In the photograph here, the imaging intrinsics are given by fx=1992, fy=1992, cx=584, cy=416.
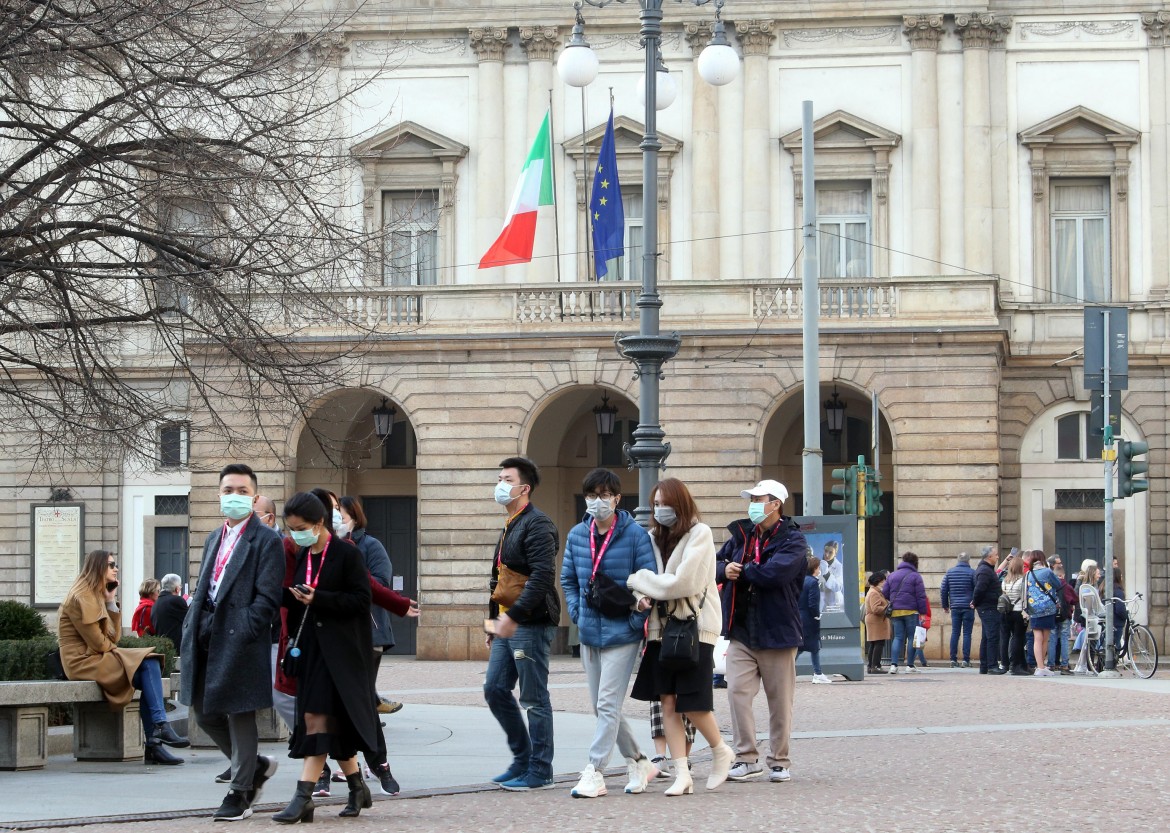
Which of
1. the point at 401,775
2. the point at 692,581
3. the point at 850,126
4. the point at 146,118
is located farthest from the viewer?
the point at 850,126

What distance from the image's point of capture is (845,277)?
35.4 meters

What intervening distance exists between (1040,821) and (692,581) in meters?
2.61

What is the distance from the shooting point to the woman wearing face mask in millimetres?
11055

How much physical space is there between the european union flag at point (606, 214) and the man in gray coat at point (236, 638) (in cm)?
1591

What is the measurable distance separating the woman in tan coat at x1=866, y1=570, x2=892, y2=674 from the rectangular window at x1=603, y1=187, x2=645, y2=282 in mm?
10379

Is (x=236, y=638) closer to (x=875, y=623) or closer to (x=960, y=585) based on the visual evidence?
(x=875, y=623)

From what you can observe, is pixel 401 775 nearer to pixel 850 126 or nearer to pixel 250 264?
pixel 250 264

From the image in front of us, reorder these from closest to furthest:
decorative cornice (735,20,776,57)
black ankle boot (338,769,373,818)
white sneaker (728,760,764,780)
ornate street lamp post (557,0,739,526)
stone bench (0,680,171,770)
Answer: black ankle boot (338,769,373,818), white sneaker (728,760,764,780), stone bench (0,680,171,770), ornate street lamp post (557,0,739,526), decorative cornice (735,20,776,57)

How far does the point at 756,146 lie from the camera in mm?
36375

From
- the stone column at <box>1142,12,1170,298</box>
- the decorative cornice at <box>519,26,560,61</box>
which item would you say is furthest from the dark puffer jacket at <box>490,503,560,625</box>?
the stone column at <box>1142,12,1170,298</box>

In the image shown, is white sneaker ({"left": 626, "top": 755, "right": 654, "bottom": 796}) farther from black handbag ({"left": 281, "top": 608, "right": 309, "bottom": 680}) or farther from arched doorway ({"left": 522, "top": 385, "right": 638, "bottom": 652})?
arched doorway ({"left": 522, "top": 385, "right": 638, "bottom": 652})

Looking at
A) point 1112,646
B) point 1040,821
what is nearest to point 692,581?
point 1040,821

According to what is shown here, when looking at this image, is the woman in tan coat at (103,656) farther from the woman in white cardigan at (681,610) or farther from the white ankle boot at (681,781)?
the white ankle boot at (681,781)

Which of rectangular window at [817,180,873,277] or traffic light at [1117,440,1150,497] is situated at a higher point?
rectangular window at [817,180,873,277]
